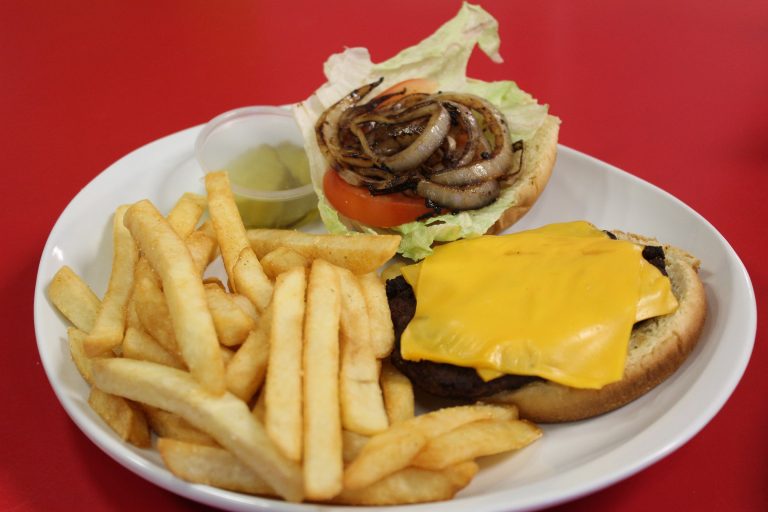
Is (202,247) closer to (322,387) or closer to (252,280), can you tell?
(252,280)

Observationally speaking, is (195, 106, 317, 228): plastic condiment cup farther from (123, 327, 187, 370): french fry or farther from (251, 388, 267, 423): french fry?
(251, 388, 267, 423): french fry

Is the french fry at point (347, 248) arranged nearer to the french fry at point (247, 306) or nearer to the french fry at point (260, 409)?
the french fry at point (247, 306)

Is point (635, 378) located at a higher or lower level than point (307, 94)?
lower

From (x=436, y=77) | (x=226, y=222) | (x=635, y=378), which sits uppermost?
(x=436, y=77)

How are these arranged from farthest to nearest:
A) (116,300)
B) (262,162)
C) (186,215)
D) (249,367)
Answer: (262,162), (186,215), (116,300), (249,367)

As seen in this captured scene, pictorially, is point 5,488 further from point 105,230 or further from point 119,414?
point 105,230

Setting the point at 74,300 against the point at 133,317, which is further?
the point at 74,300

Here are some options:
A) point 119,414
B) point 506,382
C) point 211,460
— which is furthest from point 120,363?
point 506,382

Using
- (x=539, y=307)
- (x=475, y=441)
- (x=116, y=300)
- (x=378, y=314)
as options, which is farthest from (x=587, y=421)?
(x=116, y=300)
